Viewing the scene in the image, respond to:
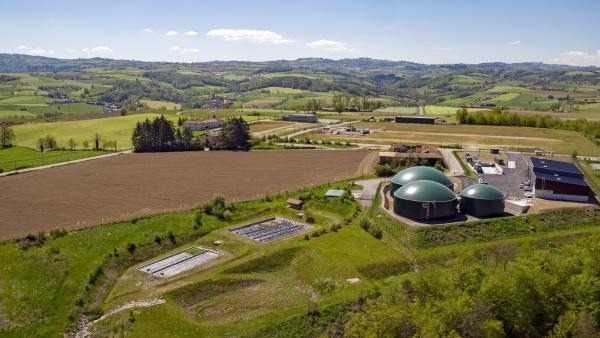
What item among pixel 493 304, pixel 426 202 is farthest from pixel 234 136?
pixel 493 304

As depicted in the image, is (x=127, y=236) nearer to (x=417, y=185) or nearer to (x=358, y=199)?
(x=358, y=199)

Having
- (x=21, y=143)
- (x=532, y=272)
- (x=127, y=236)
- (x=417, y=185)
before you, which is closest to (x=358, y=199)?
(x=417, y=185)

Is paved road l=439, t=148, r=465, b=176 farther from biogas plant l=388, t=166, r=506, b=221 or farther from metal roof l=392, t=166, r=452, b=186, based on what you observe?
biogas plant l=388, t=166, r=506, b=221

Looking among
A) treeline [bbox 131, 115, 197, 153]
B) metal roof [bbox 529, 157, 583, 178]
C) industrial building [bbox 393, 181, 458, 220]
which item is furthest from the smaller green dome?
treeline [bbox 131, 115, 197, 153]

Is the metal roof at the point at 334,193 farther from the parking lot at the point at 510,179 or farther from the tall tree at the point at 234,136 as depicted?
the tall tree at the point at 234,136

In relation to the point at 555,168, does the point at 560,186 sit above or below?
below

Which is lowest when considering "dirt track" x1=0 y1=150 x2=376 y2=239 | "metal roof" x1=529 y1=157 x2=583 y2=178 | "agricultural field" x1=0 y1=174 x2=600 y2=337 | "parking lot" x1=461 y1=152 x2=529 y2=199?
"agricultural field" x1=0 y1=174 x2=600 y2=337

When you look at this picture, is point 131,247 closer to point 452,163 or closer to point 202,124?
point 452,163
